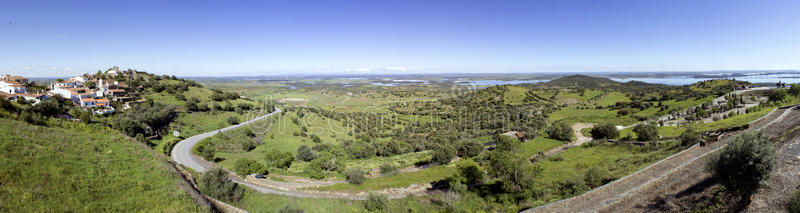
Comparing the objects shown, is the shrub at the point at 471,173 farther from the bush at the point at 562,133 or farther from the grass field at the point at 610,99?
the grass field at the point at 610,99

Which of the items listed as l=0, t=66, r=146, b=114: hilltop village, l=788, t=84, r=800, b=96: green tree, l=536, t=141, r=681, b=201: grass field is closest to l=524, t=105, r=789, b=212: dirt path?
l=536, t=141, r=681, b=201: grass field

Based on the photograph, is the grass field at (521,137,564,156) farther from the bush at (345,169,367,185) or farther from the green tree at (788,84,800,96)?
the green tree at (788,84,800,96)

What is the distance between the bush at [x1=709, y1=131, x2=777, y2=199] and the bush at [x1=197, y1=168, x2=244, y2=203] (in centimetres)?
2903

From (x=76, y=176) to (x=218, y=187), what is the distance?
371 inches

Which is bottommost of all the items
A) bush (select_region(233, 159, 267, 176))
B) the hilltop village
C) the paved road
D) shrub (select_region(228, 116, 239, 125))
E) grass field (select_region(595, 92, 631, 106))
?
the paved road

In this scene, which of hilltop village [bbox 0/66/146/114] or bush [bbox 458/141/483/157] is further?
bush [bbox 458/141/483/157]

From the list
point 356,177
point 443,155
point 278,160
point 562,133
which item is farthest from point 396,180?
point 562,133

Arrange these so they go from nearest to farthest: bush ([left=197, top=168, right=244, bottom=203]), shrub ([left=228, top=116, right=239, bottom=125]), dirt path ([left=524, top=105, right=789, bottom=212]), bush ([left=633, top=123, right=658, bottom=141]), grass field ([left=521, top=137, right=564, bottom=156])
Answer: dirt path ([left=524, top=105, right=789, bottom=212]) → bush ([left=197, top=168, right=244, bottom=203]) → bush ([left=633, top=123, right=658, bottom=141]) → grass field ([left=521, top=137, right=564, bottom=156]) → shrub ([left=228, top=116, right=239, bottom=125])

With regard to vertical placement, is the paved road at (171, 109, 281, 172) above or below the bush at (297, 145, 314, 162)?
above

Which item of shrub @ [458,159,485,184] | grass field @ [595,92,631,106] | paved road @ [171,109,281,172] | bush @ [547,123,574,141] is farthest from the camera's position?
grass field @ [595,92,631,106]

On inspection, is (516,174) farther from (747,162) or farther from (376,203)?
(747,162)

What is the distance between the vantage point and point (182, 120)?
55.2 m

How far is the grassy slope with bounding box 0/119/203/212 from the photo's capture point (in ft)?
32.4

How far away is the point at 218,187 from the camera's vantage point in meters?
20.8
